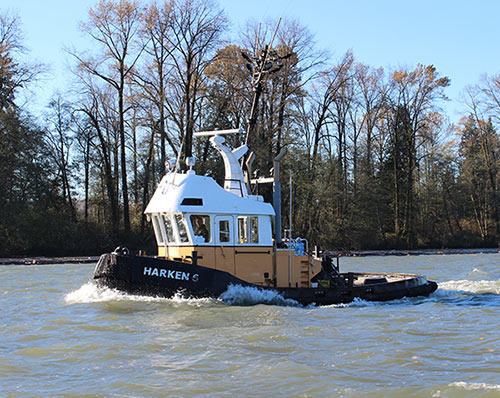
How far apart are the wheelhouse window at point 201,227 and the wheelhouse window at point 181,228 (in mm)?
231

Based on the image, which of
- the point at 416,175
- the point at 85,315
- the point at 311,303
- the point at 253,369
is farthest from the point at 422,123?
the point at 253,369

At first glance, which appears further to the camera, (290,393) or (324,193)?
(324,193)

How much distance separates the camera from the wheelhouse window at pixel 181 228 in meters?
15.6

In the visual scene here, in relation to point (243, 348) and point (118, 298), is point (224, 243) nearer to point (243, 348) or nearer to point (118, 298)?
point (118, 298)

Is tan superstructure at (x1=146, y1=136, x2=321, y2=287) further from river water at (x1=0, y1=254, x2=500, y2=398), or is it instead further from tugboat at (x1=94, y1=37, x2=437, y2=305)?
river water at (x1=0, y1=254, x2=500, y2=398)

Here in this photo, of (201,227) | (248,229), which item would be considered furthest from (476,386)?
(201,227)

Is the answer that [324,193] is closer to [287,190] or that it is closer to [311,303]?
[287,190]

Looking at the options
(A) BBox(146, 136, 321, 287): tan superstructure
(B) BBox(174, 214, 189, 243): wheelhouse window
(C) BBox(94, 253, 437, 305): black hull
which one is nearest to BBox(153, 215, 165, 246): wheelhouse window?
(A) BBox(146, 136, 321, 287): tan superstructure

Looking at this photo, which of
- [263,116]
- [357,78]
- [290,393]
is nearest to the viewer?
[290,393]

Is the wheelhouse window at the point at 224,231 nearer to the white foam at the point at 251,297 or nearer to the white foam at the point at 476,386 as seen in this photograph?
the white foam at the point at 251,297

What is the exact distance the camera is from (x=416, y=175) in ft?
188

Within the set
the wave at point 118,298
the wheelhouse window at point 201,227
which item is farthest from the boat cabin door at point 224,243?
the wave at point 118,298

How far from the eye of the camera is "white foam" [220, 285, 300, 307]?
1525 cm

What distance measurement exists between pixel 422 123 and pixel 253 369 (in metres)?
45.7
